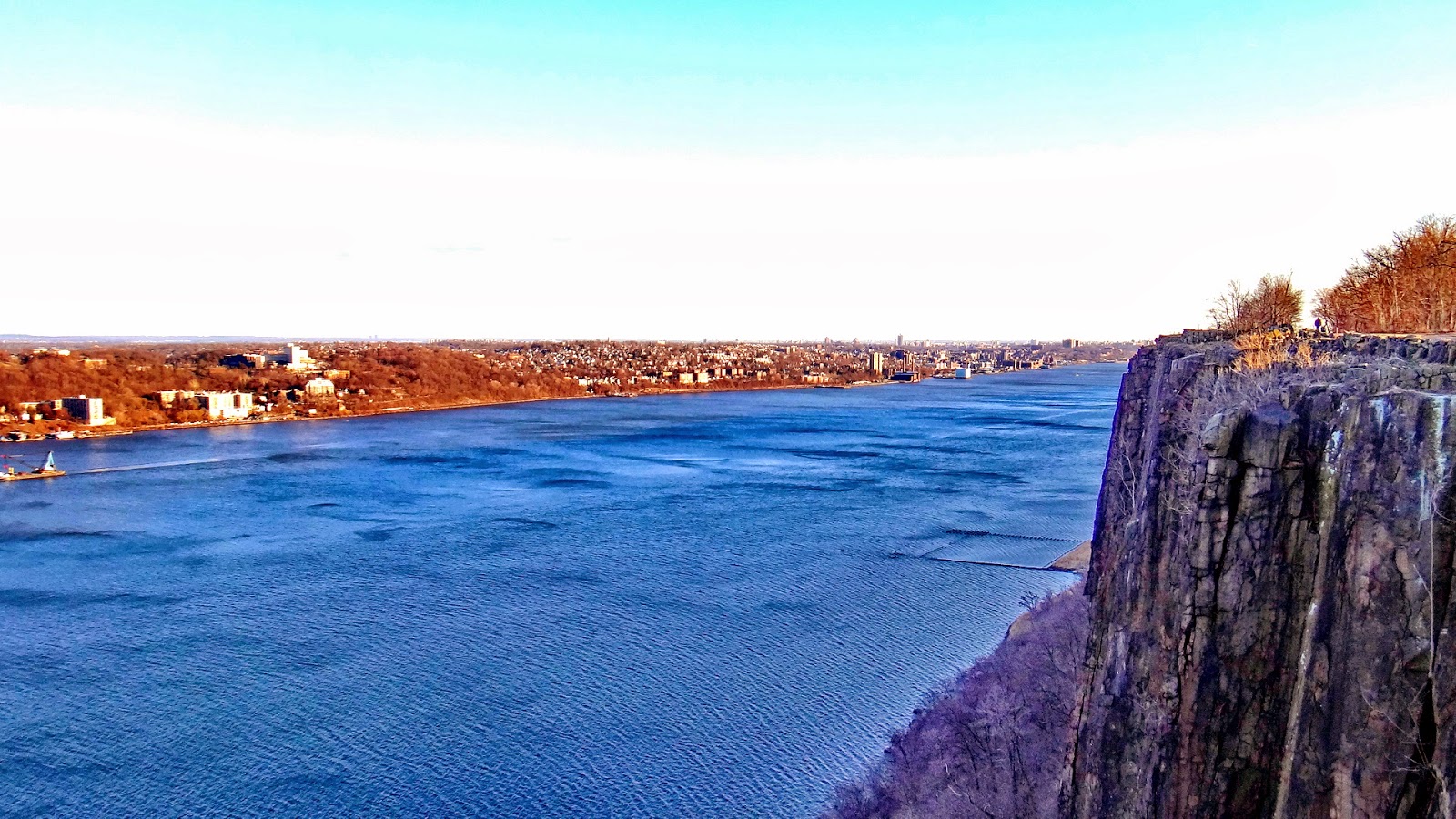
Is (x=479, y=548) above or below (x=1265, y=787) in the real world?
below

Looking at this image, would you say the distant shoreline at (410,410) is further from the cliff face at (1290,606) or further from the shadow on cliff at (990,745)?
the cliff face at (1290,606)

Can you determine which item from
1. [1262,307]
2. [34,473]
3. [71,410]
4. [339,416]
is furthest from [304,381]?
[1262,307]

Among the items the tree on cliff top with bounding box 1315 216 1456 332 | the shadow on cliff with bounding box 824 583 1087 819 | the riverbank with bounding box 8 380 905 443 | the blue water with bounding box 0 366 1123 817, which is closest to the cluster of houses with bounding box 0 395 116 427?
the riverbank with bounding box 8 380 905 443

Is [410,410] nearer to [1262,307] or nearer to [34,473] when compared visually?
[34,473]

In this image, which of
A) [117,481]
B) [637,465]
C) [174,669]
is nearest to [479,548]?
[174,669]

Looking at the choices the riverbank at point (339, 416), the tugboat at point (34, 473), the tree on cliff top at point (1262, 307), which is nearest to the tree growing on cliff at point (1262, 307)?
the tree on cliff top at point (1262, 307)

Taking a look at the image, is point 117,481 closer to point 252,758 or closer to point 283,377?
point 252,758
